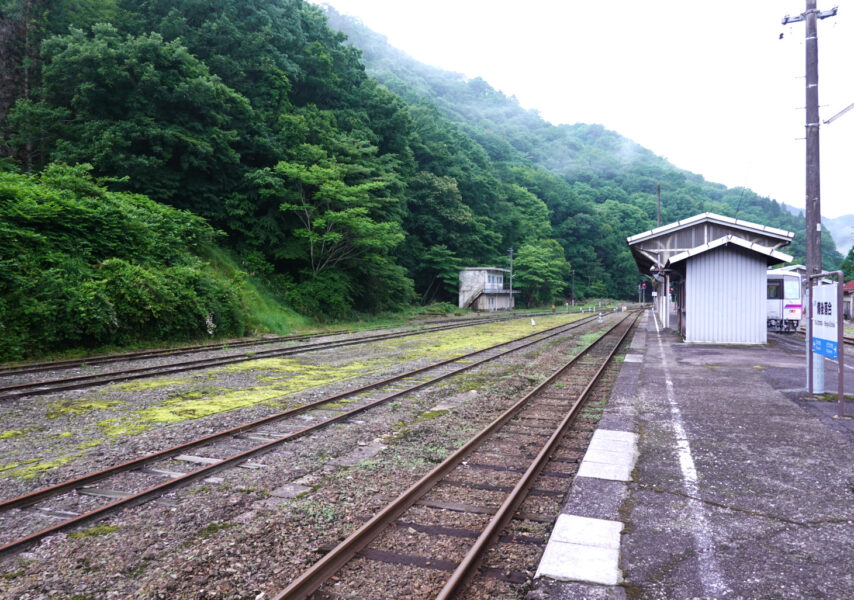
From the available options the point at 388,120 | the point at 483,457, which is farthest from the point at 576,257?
the point at 483,457

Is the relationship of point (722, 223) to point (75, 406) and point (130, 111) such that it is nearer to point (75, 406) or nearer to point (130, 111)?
point (75, 406)

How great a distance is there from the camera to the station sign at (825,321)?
750 cm

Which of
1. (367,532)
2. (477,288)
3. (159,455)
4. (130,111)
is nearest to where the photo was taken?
(367,532)

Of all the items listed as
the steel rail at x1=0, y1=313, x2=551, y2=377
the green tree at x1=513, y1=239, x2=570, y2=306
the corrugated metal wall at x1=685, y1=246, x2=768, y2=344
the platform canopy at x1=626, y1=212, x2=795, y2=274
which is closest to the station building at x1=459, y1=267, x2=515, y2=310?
the green tree at x1=513, y1=239, x2=570, y2=306

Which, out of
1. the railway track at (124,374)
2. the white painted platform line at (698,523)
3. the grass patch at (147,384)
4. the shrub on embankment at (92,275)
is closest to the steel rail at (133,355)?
the railway track at (124,374)

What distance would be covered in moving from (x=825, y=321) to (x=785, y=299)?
20764mm

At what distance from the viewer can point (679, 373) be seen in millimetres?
11375

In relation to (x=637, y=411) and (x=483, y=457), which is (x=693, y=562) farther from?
(x=637, y=411)

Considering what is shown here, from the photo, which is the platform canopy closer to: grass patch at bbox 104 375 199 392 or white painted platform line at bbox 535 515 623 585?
grass patch at bbox 104 375 199 392

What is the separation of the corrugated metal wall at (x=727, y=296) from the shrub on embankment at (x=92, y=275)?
54.7ft

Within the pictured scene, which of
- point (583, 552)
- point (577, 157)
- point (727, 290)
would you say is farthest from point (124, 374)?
point (577, 157)

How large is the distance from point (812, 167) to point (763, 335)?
31.3ft

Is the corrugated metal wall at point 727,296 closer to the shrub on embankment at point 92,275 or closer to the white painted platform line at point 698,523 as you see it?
the white painted platform line at point 698,523

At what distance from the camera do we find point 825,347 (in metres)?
7.92
